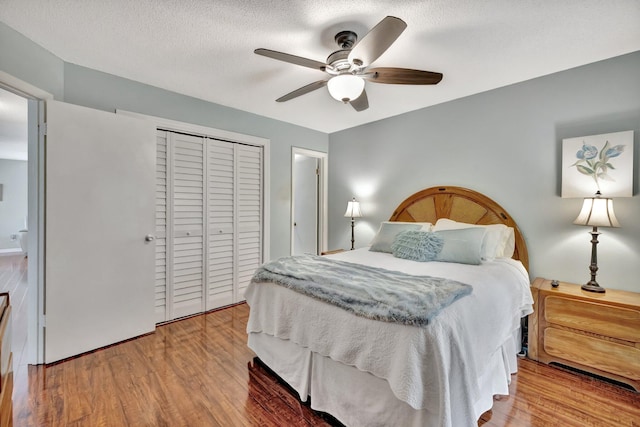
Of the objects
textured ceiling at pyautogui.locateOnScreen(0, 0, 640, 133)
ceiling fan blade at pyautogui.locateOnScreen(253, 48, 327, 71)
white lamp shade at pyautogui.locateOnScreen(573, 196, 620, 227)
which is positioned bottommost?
white lamp shade at pyautogui.locateOnScreen(573, 196, 620, 227)

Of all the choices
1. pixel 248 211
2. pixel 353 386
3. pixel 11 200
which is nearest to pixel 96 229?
pixel 248 211

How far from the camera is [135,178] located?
2652 millimetres

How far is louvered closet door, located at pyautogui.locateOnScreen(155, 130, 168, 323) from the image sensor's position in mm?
2935

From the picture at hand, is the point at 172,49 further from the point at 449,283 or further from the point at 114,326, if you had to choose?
the point at 449,283

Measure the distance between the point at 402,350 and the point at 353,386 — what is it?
1.50ft

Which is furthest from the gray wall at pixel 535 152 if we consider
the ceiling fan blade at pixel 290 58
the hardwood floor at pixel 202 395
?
the ceiling fan blade at pixel 290 58

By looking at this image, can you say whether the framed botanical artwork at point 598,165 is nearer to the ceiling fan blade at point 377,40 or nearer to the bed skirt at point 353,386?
the bed skirt at point 353,386

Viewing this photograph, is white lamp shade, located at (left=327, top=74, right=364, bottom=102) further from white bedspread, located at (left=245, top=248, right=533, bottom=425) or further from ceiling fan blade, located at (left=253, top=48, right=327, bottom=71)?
white bedspread, located at (left=245, top=248, right=533, bottom=425)

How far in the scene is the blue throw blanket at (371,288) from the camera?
1.38 meters

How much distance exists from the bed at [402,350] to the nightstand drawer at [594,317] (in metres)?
0.19

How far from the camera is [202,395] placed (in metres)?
1.88

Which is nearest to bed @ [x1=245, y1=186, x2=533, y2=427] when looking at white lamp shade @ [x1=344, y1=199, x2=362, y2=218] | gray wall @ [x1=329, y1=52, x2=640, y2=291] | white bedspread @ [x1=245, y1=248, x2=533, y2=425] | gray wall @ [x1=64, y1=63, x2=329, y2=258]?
white bedspread @ [x1=245, y1=248, x2=533, y2=425]

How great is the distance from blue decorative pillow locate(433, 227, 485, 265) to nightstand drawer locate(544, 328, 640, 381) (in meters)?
0.83

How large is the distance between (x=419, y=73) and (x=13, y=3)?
103 inches
